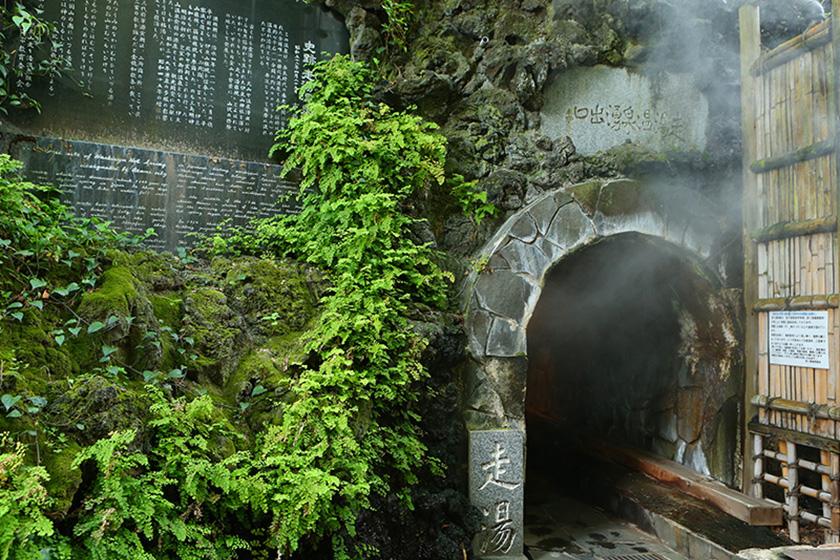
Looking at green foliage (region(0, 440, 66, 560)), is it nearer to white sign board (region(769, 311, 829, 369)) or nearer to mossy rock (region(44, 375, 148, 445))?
mossy rock (region(44, 375, 148, 445))

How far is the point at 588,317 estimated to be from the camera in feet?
35.4

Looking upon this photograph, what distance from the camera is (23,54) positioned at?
6.52 m

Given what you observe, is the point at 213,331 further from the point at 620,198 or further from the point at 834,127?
the point at 834,127

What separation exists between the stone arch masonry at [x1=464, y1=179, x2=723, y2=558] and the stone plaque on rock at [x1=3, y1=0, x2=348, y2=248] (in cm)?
277

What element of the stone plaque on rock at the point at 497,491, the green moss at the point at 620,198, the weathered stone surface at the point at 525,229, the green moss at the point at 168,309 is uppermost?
the green moss at the point at 620,198

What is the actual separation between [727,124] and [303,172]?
18.6 ft

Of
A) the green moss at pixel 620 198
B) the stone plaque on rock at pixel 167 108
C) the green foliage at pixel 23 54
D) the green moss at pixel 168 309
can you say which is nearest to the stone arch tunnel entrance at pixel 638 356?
the green moss at pixel 620 198

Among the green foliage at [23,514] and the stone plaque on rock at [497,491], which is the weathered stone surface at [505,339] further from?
the green foliage at [23,514]

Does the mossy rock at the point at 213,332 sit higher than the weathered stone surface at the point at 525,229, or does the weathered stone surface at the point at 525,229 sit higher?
the weathered stone surface at the point at 525,229

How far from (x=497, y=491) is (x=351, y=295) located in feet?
9.15

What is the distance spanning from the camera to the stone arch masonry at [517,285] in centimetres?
667

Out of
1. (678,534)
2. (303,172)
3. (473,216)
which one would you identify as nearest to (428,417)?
(473,216)

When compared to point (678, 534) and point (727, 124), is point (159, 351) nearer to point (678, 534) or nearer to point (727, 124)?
point (678, 534)

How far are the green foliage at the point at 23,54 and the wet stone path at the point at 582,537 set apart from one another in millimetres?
7772
